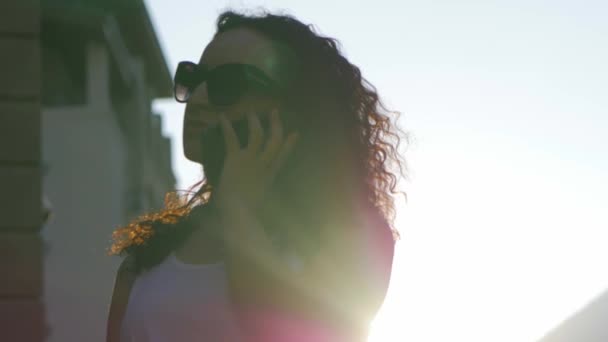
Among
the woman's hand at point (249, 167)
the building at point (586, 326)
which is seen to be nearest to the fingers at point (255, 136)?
the woman's hand at point (249, 167)

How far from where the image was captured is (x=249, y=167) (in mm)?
3223

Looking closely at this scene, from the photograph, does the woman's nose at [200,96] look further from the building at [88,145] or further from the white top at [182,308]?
the building at [88,145]

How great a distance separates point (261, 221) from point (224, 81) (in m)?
0.30

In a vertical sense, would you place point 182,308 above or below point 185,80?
Answer: below

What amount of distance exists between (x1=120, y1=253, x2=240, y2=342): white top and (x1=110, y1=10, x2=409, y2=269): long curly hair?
12cm

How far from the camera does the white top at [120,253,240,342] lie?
332cm

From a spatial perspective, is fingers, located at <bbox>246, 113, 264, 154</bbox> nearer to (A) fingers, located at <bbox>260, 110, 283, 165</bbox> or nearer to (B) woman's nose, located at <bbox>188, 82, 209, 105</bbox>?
(A) fingers, located at <bbox>260, 110, 283, 165</bbox>

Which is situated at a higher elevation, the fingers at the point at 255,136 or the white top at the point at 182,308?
the fingers at the point at 255,136

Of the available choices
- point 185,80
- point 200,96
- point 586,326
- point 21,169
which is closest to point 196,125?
point 200,96

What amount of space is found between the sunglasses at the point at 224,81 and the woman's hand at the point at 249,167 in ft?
0.25

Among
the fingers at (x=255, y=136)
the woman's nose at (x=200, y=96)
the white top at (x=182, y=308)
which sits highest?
the woman's nose at (x=200, y=96)

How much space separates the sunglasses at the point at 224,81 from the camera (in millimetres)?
3348

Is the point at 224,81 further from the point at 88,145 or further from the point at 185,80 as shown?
the point at 88,145

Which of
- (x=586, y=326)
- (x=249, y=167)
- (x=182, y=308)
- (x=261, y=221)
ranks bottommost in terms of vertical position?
(x=586, y=326)
